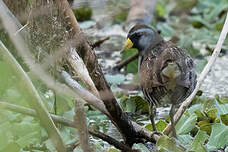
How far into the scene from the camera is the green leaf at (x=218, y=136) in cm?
361

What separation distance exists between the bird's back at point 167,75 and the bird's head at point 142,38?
240 millimetres

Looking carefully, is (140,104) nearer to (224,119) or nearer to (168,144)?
(224,119)

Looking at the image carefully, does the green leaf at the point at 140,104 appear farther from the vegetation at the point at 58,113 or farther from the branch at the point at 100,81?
the branch at the point at 100,81

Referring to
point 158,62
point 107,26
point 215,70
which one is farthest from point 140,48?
point 107,26

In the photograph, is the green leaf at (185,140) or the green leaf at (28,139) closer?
the green leaf at (28,139)

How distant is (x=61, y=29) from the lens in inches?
140

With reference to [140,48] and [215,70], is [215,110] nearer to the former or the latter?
[140,48]

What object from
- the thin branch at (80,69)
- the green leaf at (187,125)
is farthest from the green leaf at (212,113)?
the thin branch at (80,69)

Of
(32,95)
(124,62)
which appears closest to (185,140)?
(32,95)

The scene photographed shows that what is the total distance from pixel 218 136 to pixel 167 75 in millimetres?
529

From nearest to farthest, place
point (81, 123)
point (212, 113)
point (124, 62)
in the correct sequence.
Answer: point (81, 123), point (212, 113), point (124, 62)

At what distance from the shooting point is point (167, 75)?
11.3 feet

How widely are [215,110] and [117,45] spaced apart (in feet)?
9.06

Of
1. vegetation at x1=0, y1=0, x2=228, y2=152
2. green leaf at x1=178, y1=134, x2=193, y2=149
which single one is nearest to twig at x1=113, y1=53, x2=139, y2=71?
vegetation at x1=0, y1=0, x2=228, y2=152
